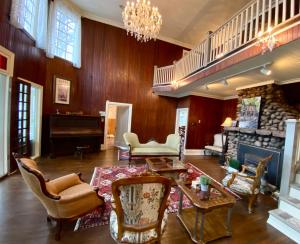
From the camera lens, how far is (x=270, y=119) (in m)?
4.53

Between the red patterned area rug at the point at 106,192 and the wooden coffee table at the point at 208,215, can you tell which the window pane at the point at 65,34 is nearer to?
the red patterned area rug at the point at 106,192

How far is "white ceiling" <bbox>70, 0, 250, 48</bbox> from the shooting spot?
5336mm

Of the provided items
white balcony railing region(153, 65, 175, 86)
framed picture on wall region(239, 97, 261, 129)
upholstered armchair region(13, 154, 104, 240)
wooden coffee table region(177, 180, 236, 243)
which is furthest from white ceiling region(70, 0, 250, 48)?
upholstered armchair region(13, 154, 104, 240)

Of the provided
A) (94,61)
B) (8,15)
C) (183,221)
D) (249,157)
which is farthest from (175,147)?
(8,15)

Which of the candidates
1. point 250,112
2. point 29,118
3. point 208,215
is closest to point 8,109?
point 29,118

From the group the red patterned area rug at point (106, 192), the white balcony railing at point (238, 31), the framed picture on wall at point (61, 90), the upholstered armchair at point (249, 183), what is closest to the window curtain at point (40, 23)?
the framed picture on wall at point (61, 90)

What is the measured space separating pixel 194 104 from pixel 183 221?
529cm

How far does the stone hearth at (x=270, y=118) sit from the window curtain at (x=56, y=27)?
596cm

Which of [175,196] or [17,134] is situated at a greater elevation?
[17,134]

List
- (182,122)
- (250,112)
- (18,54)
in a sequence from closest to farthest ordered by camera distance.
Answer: (18,54)
(250,112)
(182,122)

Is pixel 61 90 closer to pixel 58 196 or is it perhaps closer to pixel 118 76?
pixel 118 76

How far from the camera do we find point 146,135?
7.54m

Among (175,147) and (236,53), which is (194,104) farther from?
(236,53)

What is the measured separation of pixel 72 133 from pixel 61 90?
1565 mm
